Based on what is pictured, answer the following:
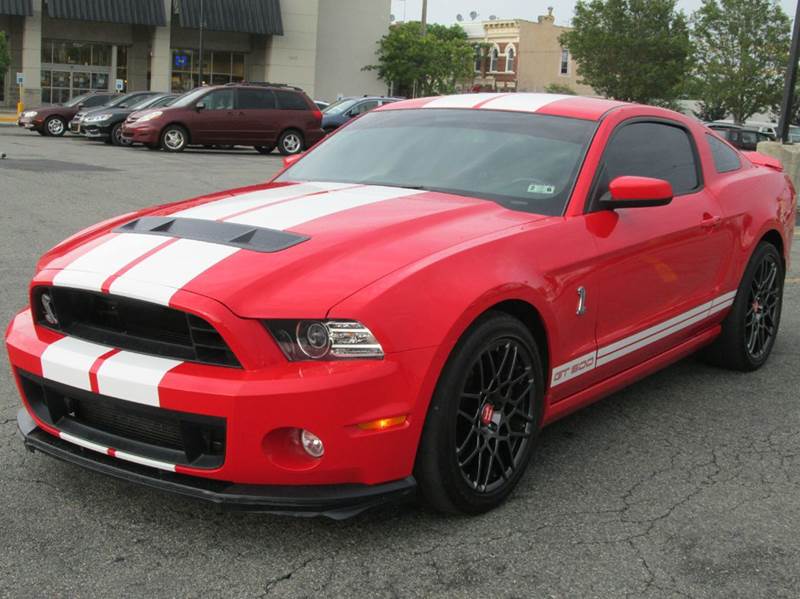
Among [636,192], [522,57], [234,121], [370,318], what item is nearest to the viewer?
[370,318]

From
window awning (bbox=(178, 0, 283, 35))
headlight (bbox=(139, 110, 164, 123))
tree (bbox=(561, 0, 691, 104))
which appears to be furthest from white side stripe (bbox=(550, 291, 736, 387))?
tree (bbox=(561, 0, 691, 104))

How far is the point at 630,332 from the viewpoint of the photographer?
4387mm

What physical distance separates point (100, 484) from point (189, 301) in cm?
104

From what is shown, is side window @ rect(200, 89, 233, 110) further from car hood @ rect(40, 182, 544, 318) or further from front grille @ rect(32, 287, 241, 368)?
front grille @ rect(32, 287, 241, 368)

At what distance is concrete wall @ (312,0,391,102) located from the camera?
181 feet

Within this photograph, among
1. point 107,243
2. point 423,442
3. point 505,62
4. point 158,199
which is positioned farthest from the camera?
point 505,62

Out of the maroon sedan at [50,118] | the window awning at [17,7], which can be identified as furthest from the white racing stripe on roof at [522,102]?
the window awning at [17,7]

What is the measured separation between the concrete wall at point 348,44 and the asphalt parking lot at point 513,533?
52.7 m

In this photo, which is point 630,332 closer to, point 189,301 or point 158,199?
point 189,301

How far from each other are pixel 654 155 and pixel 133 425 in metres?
2.95

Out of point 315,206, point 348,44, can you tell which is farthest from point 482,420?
point 348,44

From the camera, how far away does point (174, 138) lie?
23.1 metres

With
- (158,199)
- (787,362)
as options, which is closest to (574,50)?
(158,199)

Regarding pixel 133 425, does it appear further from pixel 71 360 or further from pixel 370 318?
pixel 370 318
